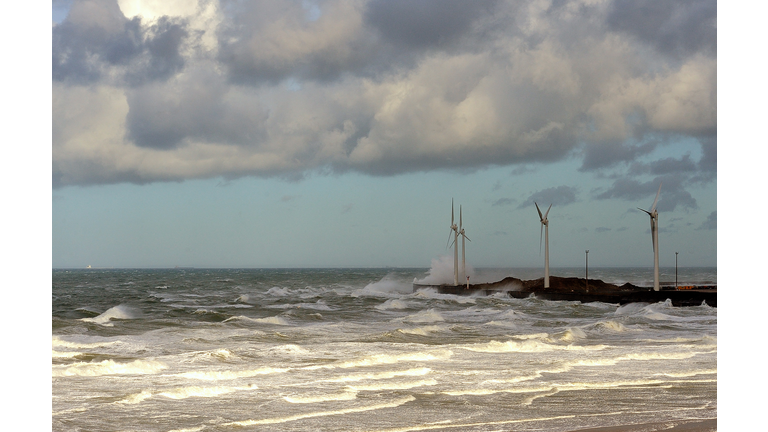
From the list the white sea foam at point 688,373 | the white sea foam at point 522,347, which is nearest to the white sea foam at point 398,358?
the white sea foam at point 522,347

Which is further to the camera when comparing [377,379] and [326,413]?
[377,379]

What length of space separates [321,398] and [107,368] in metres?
7.37

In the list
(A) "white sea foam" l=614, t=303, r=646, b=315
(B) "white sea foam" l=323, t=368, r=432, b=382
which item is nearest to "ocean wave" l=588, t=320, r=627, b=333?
Result: (A) "white sea foam" l=614, t=303, r=646, b=315

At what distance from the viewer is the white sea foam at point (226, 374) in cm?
1655

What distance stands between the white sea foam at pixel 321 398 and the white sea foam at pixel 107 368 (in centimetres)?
576

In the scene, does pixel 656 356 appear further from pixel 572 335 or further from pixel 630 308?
pixel 630 308

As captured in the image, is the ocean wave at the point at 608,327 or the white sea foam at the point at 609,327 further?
the white sea foam at the point at 609,327

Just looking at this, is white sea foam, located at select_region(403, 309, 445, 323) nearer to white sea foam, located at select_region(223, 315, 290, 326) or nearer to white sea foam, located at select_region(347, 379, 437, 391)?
white sea foam, located at select_region(223, 315, 290, 326)

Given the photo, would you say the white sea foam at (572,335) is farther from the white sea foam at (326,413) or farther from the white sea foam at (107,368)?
the white sea foam at (107,368)

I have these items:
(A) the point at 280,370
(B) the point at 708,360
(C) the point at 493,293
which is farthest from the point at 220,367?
(C) the point at 493,293

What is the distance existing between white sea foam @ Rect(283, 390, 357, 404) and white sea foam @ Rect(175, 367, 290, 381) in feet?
11.0

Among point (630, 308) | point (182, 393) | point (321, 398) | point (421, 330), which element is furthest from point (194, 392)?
point (630, 308)

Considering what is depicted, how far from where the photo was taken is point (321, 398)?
44.8ft

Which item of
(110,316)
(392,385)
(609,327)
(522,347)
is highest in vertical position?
(392,385)
